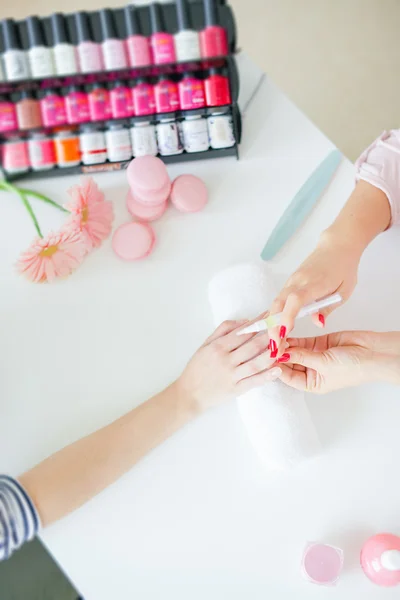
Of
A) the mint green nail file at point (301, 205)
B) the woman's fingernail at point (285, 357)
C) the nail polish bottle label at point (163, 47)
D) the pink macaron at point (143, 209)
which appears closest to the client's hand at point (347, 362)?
the woman's fingernail at point (285, 357)

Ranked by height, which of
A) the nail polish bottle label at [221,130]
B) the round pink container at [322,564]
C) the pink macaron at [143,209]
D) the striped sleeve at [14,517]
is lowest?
the round pink container at [322,564]

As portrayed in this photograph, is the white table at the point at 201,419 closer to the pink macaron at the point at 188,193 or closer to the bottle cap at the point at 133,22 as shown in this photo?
the pink macaron at the point at 188,193

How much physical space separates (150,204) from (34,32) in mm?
240

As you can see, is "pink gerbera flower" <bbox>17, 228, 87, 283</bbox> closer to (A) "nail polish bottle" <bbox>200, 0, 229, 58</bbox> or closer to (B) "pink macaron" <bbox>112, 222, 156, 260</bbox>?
(B) "pink macaron" <bbox>112, 222, 156, 260</bbox>

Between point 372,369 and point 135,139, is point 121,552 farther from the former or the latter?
point 135,139

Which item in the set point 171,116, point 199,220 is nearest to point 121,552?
point 199,220

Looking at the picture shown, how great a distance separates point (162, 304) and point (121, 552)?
11.8 inches

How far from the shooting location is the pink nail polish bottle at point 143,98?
2.21 feet

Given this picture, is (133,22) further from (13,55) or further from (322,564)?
(322,564)

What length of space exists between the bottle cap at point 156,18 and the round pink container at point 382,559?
0.62 meters

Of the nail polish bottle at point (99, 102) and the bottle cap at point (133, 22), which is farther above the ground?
the bottle cap at point (133, 22)

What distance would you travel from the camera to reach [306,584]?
2.08 feet

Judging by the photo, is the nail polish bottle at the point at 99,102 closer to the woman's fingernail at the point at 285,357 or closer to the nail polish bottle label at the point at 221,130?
the nail polish bottle label at the point at 221,130

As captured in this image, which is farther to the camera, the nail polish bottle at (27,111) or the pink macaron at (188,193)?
the pink macaron at (188,193)
